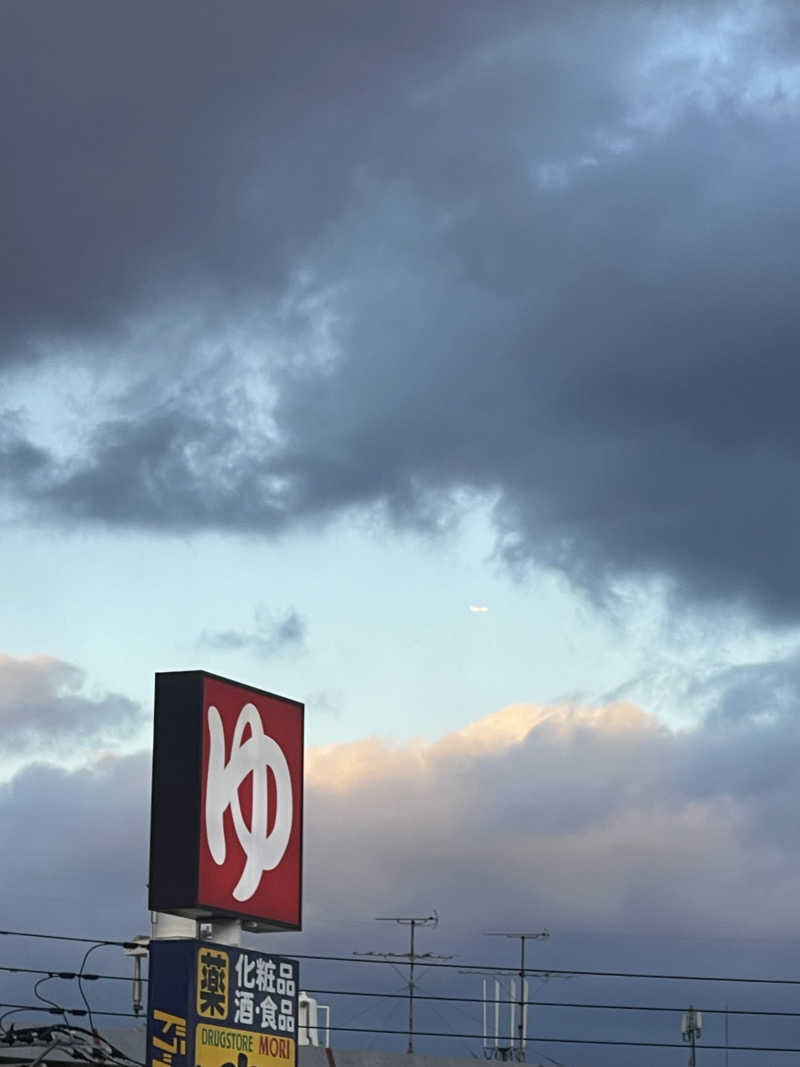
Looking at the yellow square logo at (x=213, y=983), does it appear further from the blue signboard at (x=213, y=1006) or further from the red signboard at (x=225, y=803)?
the red signboard at (x=225, y=803)

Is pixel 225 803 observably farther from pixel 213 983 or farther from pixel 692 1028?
pixel 692 1028

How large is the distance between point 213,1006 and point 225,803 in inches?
100

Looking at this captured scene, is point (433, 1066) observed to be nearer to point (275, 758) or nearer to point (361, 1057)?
point (361, 1057)

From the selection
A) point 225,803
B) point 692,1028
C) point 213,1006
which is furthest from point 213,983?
point 692,1028

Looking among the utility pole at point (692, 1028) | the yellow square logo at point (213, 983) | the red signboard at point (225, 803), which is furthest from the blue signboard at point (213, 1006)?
the utility pole at point (692, 1028)

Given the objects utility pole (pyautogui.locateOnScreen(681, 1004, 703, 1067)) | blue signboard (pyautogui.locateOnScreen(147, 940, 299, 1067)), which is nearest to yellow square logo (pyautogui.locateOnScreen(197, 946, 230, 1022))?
blue signboard (pyautogui.locateOnScreen(147, 940, 299, 1067))

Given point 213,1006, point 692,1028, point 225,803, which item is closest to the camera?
point 213,1006

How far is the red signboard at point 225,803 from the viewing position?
961 inches

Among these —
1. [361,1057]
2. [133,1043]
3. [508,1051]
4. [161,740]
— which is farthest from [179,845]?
[508,1051]

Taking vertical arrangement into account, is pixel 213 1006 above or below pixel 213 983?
below

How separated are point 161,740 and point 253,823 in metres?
1.84

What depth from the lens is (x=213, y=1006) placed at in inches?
973

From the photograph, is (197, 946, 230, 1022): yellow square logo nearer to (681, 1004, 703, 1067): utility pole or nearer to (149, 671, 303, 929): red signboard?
(149, 671, 303, 929): red signboard

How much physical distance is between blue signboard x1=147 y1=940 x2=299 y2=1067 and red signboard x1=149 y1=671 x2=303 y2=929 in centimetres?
54
